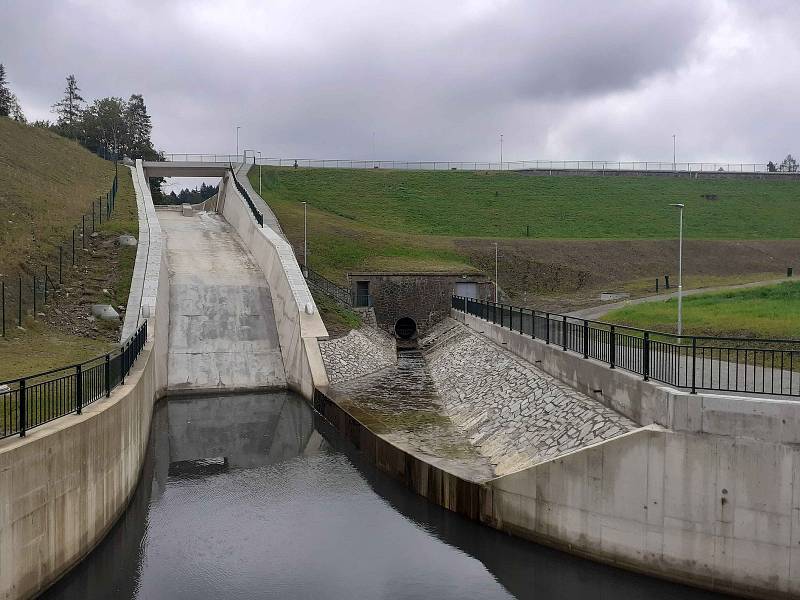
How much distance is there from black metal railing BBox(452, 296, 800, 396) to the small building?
1574 cm

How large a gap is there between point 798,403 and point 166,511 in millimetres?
13242

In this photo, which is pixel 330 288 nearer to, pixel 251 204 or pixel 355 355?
pixel 355 355

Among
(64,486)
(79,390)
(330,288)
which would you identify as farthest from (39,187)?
(64,486)

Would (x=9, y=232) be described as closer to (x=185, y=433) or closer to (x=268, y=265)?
(x=268, y=265)

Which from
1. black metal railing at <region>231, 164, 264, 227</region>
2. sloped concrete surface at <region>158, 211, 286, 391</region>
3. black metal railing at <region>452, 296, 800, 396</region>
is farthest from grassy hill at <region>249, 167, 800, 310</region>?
black metal railing at <region>452, 296, 800, 396</region>

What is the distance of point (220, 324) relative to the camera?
30531 mm

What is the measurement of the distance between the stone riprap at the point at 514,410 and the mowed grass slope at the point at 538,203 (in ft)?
96.4

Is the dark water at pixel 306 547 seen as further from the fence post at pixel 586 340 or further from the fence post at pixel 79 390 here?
the fence post at pixel 586 340

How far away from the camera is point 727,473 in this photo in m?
11.4

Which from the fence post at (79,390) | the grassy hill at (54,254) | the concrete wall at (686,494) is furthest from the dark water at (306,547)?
the grassy hill at (54,254)

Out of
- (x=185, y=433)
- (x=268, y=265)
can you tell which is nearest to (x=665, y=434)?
(x=185, y=433)

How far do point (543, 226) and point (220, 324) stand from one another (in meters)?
33.8

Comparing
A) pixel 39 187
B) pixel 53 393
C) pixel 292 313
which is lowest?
pixel 53 393

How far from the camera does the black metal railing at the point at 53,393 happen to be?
1080 cm
